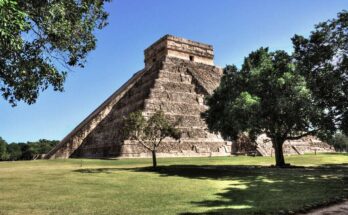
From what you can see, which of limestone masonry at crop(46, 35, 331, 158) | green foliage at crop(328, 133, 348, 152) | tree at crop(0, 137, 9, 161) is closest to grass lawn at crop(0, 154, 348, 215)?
limestone masonry at crop(46, 35, 331, 158)

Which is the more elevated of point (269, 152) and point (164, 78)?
point (164, 78)

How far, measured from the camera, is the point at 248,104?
22.8m

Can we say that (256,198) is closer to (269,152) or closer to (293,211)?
(293,211)

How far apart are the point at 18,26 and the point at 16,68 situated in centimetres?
295

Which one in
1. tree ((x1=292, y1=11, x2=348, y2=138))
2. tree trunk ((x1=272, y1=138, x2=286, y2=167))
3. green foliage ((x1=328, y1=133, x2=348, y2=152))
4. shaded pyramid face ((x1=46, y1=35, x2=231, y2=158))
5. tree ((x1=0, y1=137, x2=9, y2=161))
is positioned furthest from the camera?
green foliage ((x1=328, y1=133, x2=348, y2=152))

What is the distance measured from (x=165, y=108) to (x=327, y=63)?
22188 mm

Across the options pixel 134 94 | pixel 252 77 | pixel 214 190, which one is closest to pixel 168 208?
pixel 214 190

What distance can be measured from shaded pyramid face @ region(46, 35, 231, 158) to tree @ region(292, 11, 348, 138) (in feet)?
62.6

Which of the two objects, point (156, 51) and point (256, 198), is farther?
point (156, 51)

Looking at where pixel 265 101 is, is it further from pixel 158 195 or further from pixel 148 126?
pixel 158 195

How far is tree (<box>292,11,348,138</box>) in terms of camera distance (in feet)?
57.6

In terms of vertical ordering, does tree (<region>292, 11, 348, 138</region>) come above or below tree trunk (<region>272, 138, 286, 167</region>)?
above

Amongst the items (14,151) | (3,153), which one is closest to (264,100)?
(3,153)

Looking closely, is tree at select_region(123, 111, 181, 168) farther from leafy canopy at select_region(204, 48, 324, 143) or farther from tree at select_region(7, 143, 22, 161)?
tree at select_region(7, 143, 22, 161)
